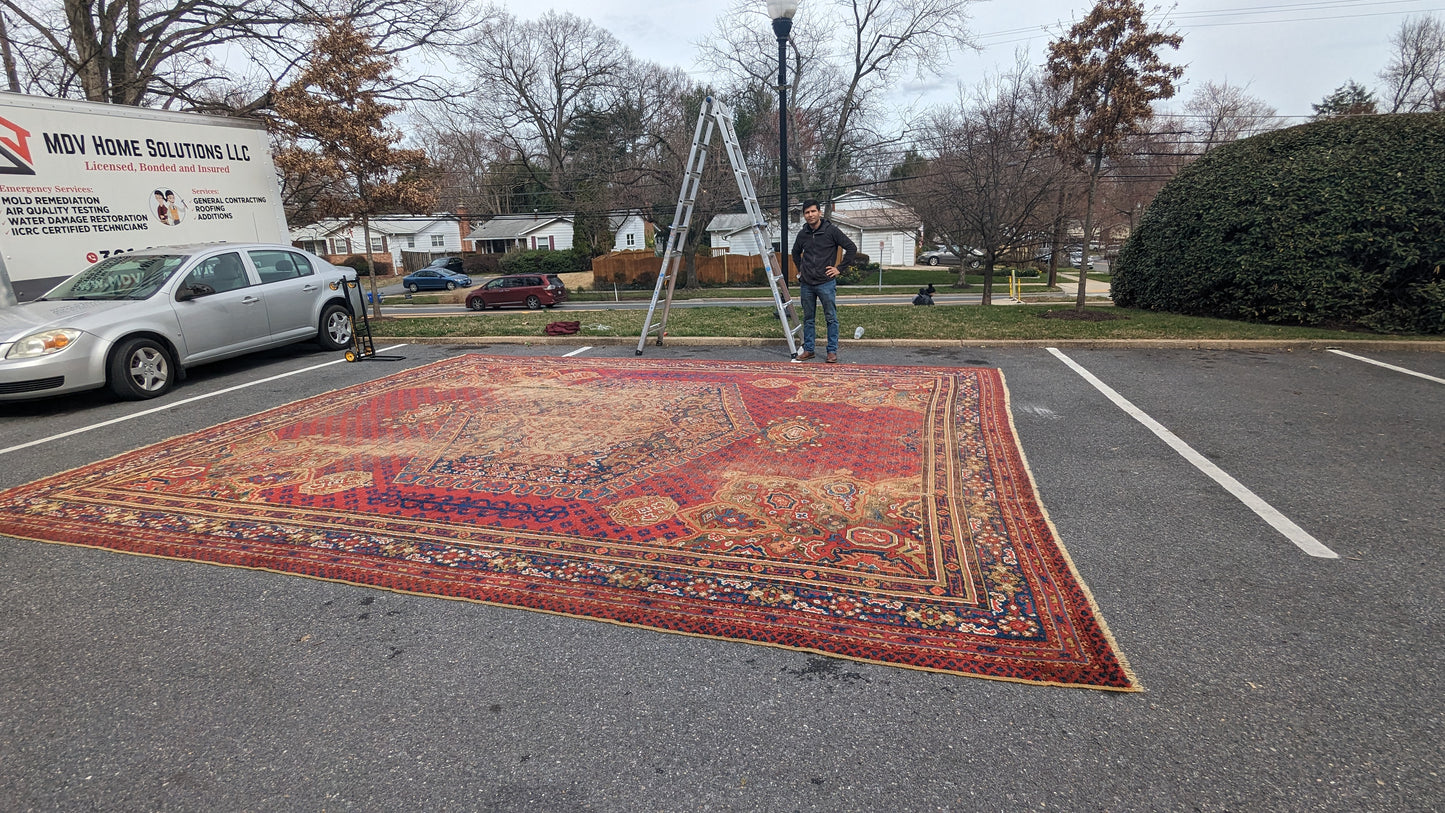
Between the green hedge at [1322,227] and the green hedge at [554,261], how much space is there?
138 feet

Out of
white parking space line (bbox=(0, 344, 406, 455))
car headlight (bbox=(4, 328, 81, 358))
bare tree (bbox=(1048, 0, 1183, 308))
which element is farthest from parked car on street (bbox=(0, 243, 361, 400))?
bare tree (bbox=(1048, 0, 1183, 308))

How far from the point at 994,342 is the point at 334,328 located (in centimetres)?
975

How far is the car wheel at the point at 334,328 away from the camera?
373 inches

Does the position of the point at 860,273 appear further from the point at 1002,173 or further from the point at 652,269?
the point at 1002,173

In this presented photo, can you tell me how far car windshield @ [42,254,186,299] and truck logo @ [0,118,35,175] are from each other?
1749 millimetres

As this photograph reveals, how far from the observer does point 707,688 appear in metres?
2.39

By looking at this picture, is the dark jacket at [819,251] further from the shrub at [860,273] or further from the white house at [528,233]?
the white house at [528,233]

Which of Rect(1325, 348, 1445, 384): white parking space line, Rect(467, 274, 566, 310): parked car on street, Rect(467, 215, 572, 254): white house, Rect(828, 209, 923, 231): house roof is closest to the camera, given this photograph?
Rect(1325, 348, 1445, 384): white parking space line

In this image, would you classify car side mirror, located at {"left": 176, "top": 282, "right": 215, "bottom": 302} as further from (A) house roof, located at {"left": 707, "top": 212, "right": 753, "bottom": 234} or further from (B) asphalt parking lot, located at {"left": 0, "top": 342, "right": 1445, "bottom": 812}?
(A) house roof, located at {"left": 707, "top": 212, "right": 753, "bottom": 234}

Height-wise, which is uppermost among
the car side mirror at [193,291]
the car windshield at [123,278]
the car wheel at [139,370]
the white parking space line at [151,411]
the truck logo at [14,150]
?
the truck logo at [14,150]

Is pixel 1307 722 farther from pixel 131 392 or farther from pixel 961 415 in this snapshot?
pixel 131 392

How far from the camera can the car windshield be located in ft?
23.4

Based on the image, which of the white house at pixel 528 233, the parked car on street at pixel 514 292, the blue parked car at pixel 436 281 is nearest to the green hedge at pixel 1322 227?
the parked car on street at pixel 514 292

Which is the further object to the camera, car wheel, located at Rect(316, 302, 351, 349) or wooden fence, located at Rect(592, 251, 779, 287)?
wooden fence, located at Rect(592, 251, 779, 287)
